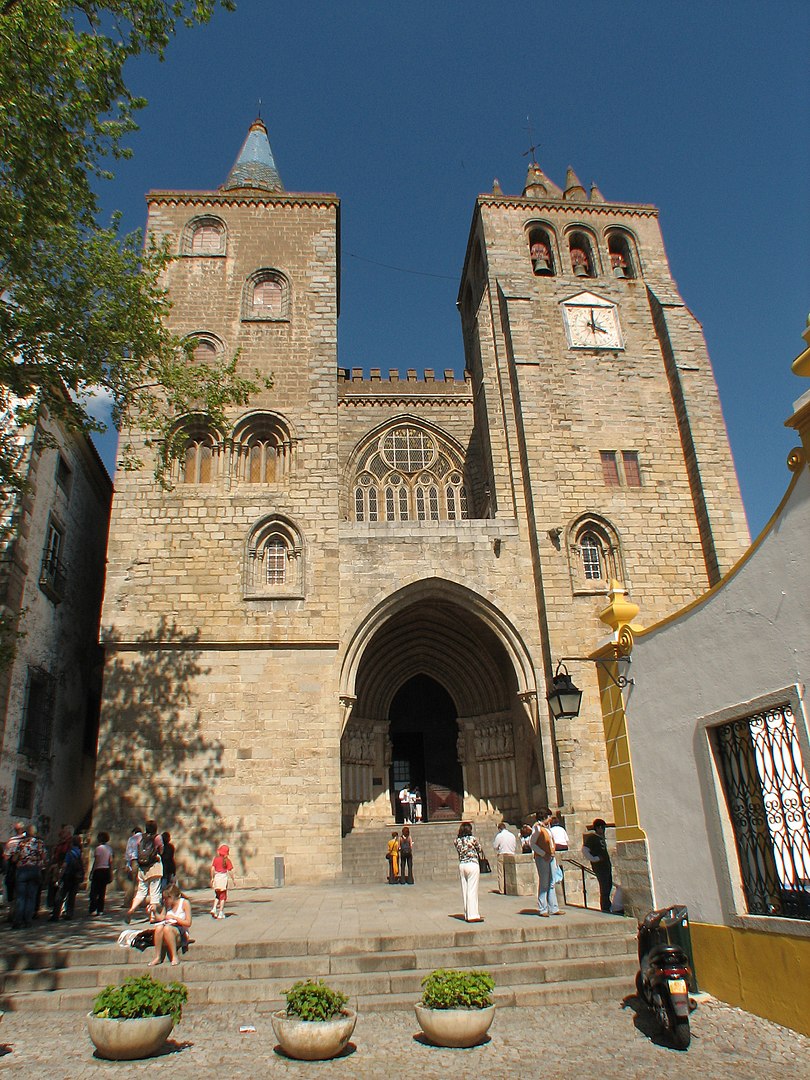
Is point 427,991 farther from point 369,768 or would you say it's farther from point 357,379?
point 357,379

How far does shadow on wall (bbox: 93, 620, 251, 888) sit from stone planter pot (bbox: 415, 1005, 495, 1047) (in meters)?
8.90

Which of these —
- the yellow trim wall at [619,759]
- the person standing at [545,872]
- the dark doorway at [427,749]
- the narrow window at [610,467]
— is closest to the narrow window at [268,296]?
the narrow window at [610,467]

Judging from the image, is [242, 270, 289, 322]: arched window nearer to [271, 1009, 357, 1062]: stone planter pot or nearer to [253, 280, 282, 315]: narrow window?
[253, 280, 282, 315]: narrow window

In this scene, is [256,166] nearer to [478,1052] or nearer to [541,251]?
[541,251]

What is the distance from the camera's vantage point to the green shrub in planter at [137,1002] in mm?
5141

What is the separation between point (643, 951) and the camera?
20.1 ft

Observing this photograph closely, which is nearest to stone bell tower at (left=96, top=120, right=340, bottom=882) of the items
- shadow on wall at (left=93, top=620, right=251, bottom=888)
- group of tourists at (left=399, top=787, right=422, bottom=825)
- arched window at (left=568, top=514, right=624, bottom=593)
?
shadow on wall at (left=93, top=620, right=251, bottom=888)

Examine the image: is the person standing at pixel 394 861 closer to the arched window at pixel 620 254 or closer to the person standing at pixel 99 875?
the person standing at pixel 99 875

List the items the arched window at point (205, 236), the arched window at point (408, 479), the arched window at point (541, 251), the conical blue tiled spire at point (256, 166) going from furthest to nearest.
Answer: the conical blue tiled spire at point (256, 166) → the arched window at point (408, 479) → the arched window at point (541, 251) → the arched window at point (205, 236)

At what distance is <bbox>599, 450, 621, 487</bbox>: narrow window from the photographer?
1758 centimetres

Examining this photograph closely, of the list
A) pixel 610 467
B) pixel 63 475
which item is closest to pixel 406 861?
pixel 610 467

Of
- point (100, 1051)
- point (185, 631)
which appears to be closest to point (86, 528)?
point (185, 631)

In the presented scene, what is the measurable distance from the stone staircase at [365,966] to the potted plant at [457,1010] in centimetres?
124

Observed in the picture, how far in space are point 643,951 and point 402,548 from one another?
35.7 ft
